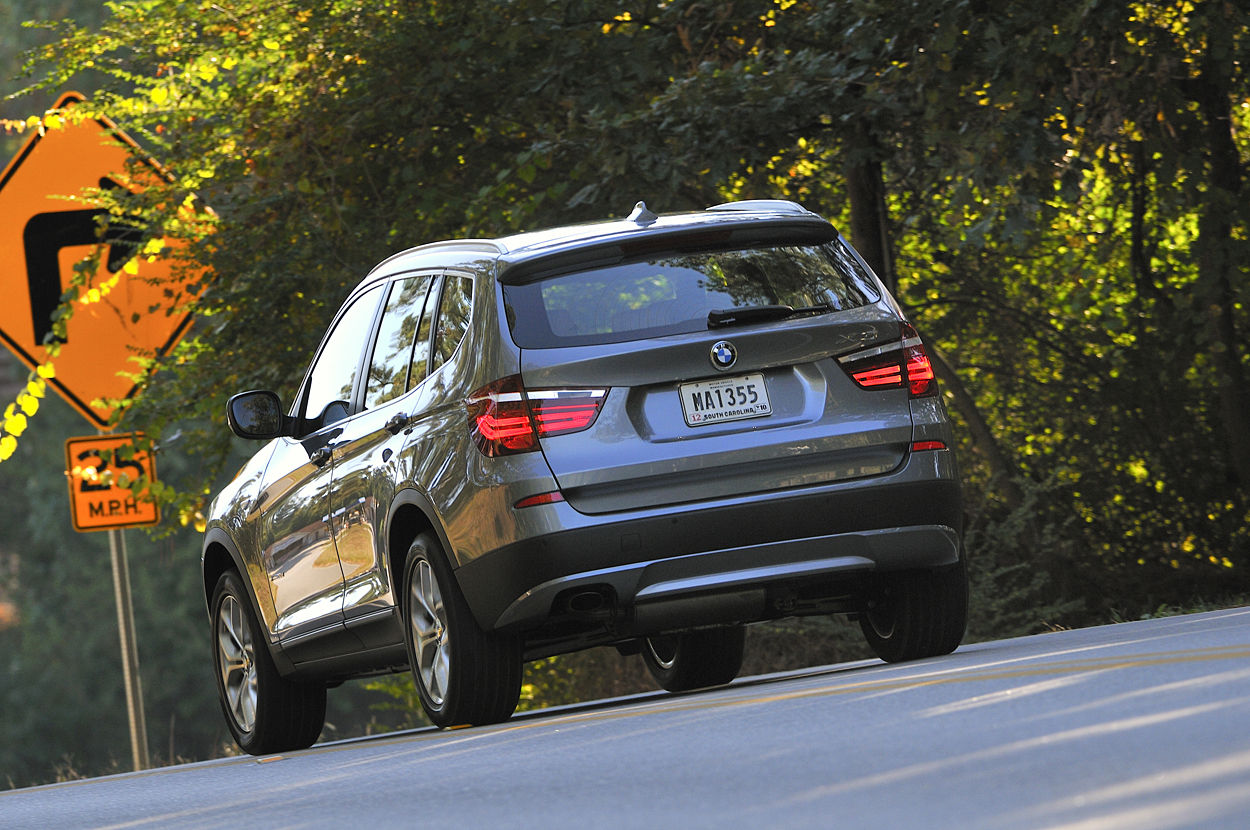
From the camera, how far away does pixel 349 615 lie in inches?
334

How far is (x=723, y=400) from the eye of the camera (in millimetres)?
7281

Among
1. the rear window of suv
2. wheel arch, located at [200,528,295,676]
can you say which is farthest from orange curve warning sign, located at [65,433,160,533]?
the rear window of suv

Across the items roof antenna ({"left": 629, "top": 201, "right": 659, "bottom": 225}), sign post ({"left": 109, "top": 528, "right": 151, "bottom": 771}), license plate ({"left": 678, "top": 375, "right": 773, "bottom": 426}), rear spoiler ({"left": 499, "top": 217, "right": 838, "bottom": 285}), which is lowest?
sign post ({"left": 109, "top": 528, "right": 151, "bottom": 771})

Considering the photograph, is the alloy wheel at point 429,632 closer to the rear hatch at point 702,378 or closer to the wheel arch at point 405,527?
the wheel arch at point 405,527

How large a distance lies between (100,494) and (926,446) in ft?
28.2

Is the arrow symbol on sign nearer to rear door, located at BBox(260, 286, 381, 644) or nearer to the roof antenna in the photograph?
rear door, located at BBox(260, 286, 381, 644)

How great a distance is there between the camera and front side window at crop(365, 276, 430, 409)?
8195 millimetres

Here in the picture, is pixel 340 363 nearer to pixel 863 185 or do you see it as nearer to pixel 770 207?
pixel 770 207

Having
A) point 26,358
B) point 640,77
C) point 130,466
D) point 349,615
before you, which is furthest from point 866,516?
point 26,358

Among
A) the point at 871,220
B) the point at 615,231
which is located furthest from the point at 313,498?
the point at 871,220

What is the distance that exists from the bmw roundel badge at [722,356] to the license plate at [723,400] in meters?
0.05

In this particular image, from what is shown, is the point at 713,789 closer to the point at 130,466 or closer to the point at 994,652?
the point at 994,652

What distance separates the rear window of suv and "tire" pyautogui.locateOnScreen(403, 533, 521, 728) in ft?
3.28

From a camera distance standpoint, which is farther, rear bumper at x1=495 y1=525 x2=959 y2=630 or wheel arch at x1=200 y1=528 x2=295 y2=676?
wheel arch at x1=200 y1=528 x2=295 y2=676
